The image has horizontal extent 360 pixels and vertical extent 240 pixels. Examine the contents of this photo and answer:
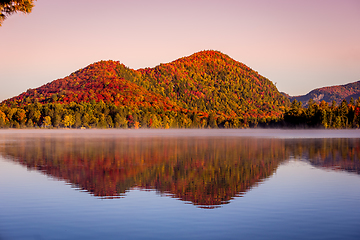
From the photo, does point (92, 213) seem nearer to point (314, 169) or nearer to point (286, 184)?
point (286, 184)

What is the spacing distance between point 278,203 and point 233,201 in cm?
255

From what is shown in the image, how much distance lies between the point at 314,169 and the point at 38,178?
1025 inches

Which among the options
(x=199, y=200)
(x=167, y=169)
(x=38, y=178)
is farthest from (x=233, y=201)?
(x=38, y=178)

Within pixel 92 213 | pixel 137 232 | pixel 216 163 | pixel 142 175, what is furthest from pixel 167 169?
pixel 137 232

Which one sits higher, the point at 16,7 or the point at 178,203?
the point at 16,7

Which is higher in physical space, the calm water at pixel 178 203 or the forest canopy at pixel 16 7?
the forest canopy at pixel 16 7

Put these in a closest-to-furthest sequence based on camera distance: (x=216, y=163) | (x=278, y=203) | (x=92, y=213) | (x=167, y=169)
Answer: (x=92, y=213) < (x=278, y=203) < (x=167, y=169) < (x=216, y=163)

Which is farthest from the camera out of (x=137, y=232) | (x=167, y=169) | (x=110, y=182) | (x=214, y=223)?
(x=167, y=169)

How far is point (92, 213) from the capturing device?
789 inches

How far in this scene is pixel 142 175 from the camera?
3356cm

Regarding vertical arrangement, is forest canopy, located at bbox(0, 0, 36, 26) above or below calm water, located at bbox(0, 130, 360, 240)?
above

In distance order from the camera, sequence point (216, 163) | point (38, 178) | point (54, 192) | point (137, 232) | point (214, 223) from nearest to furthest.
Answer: point (137, 232) → point (214, 223) → point (54, 192) → point (38, 178) → point (216, 163)

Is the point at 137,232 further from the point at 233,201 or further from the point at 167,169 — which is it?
the point at 167,169

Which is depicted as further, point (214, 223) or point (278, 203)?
point (278, 203)
